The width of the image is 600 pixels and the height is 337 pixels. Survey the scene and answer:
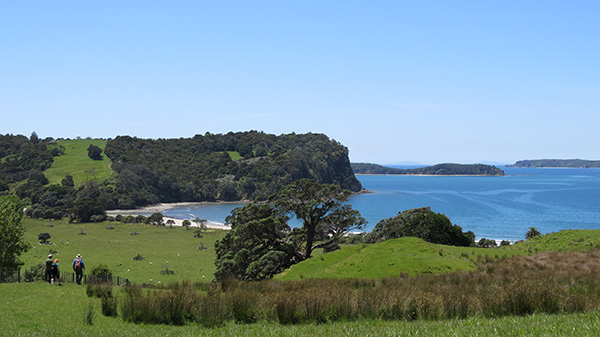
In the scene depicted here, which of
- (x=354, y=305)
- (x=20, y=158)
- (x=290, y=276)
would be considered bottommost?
(x=290, y=276)

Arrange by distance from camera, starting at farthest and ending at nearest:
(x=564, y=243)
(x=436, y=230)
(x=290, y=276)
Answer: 1. (x=436, y=230)
2. (x=564, y=243)
3. (x=290, y=276)

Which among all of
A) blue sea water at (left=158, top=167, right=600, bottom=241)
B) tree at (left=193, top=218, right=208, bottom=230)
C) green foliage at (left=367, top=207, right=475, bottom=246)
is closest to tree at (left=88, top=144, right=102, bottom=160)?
blue sea water at (left=158, top=167, right=600, bottom=241)

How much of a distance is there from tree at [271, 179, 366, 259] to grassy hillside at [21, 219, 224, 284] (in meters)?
9.90

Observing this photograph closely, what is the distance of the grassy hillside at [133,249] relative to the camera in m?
42.9

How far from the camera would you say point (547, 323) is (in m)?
8.61

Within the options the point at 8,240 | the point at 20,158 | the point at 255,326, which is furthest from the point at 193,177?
the point at 255,326

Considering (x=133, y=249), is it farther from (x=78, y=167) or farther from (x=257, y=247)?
(x=78, y=167)

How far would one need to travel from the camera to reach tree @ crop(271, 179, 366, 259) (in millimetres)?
33875

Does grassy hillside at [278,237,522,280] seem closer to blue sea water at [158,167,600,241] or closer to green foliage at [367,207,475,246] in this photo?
green foliage at [367,207,475,246]

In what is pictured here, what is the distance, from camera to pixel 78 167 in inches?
6358

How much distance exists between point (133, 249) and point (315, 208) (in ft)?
117

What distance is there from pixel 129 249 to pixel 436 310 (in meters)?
55.6

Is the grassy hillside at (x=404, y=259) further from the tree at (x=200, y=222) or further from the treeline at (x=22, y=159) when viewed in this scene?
the treeline at (x=22, y=159)

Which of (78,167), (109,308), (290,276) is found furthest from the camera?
(78,167)
